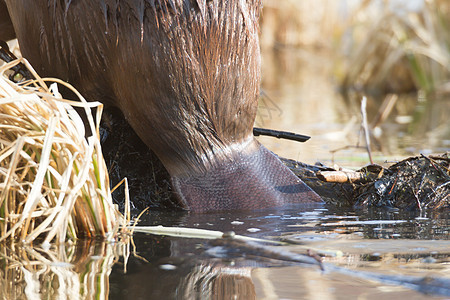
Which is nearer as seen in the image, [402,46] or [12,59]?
[12,59]

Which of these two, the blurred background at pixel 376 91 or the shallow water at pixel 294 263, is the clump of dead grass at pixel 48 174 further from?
the blurred background at pixel 376 91

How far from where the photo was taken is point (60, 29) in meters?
2.31

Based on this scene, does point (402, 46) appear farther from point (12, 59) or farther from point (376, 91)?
point (12, 59)

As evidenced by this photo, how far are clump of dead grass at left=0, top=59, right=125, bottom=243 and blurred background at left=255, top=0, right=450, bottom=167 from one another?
1.67 metres

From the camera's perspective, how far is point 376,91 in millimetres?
7945

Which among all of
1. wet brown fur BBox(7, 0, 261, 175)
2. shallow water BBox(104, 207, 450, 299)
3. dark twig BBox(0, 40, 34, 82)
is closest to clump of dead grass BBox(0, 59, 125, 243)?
shallow water BBox(104, 207, 450, 299)

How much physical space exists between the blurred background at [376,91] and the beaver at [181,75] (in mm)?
1091

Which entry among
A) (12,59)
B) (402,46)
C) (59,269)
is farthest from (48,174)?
(402,46)

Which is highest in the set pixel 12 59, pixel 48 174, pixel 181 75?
pixel 12 59

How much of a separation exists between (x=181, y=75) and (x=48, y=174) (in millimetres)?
543

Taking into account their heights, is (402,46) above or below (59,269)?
above

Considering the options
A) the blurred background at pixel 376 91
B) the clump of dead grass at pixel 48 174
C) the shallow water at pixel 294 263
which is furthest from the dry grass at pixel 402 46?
the clump of dead grass at pixel 48 174

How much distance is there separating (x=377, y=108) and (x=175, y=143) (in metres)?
4.28

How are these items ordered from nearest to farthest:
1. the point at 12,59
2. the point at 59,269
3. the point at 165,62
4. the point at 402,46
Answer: the point at 59,269 → the point at 165,62 → the point at 12,59 → the point at 402,46
